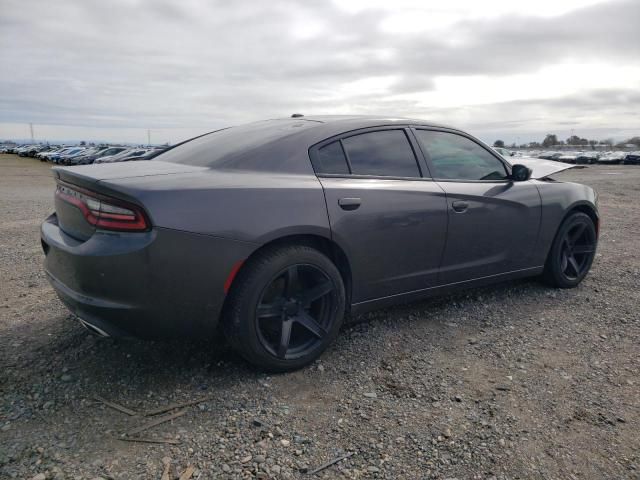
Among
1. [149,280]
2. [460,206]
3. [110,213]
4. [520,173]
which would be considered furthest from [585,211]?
[110,213]

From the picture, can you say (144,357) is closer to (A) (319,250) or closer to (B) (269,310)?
(B) (269,310)

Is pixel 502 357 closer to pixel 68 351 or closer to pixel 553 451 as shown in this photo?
pixel 553 451

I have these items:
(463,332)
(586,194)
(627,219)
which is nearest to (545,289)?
(586,194)

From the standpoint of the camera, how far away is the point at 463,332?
342cm

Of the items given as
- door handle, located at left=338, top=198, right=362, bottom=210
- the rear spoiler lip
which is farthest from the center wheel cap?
the rear spoiler lip

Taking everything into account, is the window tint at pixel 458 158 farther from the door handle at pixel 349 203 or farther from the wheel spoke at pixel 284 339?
the wheel spoke at pixel 284 339

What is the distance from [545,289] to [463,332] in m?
1.43

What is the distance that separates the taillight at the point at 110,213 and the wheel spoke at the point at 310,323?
3.30ft

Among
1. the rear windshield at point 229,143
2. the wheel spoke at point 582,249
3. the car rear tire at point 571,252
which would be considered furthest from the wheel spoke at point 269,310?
the wheel spoke at point 582,249

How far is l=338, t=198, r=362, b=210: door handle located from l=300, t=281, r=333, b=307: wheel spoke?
1.51ft

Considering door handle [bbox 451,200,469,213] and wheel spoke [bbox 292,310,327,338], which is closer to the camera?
wheel spoke [bbox 292,310,327,338]

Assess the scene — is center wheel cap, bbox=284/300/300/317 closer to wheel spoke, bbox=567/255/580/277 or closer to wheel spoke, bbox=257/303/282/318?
wheel spoke, bbox=257/303/282/318

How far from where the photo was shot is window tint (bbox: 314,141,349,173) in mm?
2949

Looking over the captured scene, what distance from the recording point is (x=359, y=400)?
8.33ft
